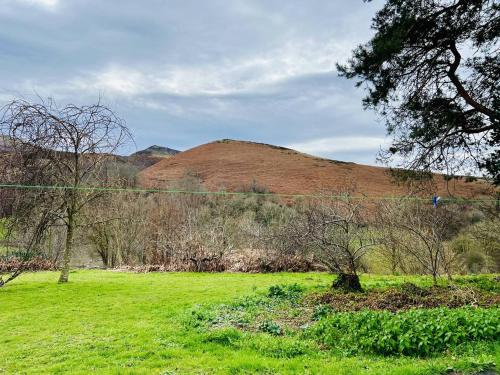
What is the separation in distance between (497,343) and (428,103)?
6.96 metres

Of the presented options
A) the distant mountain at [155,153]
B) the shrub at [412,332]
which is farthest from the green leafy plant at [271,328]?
the distant mountain at [155,153]

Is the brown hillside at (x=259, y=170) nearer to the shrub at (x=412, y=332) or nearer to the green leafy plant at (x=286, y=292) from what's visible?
the green leafy plant at (x=286, y=292)

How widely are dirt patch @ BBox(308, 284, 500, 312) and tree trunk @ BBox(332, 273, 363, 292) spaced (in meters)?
0.43

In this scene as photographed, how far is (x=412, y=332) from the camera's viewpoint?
5.96 metres

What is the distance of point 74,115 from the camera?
13766mm

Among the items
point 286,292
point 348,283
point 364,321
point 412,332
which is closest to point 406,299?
point 348,283

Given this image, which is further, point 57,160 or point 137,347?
point 57,160

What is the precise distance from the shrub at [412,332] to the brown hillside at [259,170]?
782 inches

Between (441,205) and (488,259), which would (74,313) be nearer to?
(441,205)

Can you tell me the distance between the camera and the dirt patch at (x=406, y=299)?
Answer: 8.20 meters

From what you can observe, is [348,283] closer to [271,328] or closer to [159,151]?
[271,328]

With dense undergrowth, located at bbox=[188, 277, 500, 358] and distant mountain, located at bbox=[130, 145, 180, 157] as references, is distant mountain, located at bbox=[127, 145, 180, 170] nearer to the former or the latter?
distant mountain, located at bbox=[130, 145, 180, 157]

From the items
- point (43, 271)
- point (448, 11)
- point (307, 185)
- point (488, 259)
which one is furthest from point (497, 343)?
point (307, 185)

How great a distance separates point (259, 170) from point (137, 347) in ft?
101
